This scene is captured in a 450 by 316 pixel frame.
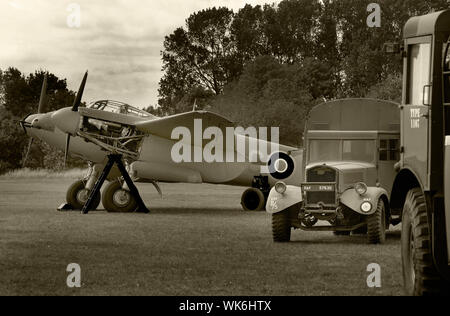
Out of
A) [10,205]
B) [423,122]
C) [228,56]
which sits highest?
[228,56]

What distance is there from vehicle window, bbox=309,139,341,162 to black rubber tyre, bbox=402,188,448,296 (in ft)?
27.7

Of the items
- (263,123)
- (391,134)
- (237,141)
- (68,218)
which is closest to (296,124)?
(263,123)

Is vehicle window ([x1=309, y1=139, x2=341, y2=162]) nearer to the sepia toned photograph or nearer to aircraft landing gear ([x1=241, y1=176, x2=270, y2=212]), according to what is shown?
the sepia toned photograph

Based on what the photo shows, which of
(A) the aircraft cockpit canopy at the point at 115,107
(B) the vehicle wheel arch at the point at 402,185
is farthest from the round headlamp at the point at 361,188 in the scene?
(A) the aircraft cockpit canopy at the point at 115,107

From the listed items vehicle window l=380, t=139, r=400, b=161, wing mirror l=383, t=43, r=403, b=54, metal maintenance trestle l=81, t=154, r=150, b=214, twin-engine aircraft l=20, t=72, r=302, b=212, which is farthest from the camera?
twin-engine aircraft l=20, t=72, r=302, b=212

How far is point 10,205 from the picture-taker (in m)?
28.8

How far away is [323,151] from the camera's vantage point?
17.7 m

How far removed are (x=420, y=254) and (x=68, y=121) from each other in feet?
67.1

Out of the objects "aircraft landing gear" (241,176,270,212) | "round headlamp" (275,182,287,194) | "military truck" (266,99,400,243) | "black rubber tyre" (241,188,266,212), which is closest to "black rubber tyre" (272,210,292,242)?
"military truck" (266,99,400,243)

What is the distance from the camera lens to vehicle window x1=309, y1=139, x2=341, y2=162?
17.7 meters

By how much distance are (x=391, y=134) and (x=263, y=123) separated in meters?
50.5

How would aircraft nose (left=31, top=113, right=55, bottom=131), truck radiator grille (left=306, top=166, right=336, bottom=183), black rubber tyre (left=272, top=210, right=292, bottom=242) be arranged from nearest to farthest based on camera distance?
black rubber tyre (left=272, top=210, right=292, bottom=242)
truck radiator grille (left=306, top=166, right=336, bottom=183)
aircraft nose (left=31, top=113, right=55, bottom=131)

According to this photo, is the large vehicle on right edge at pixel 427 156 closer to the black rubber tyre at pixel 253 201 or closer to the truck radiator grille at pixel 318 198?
the truck radiator grille at pixel 318 198

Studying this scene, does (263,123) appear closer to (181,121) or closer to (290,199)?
(181,121)
